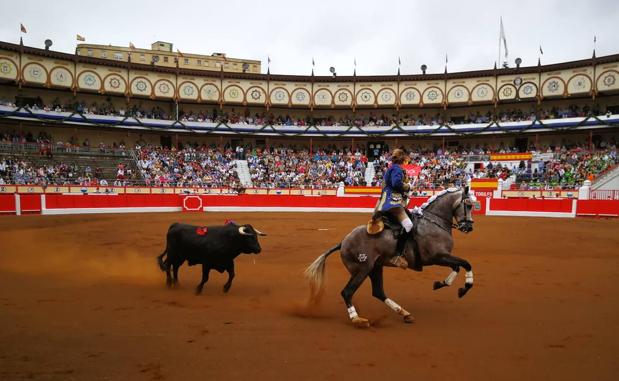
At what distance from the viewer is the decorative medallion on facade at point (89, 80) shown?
1416 inches

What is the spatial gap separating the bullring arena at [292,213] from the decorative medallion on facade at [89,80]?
0.56 feet

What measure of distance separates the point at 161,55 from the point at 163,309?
72.8 meters

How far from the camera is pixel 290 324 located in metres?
5.35

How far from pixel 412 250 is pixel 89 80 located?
38.3 m

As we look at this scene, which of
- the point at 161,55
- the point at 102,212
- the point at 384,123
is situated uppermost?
the point at 161,55

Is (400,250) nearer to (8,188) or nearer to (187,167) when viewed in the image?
(8,188)

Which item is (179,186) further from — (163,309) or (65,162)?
(163,309)

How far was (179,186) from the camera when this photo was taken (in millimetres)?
30000

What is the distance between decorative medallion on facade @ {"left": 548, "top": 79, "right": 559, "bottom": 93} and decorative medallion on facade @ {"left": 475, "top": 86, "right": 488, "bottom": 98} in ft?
17.6

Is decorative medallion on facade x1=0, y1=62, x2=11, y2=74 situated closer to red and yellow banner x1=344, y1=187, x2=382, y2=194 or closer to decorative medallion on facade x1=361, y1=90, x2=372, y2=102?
red and yellow banner x1=344, y1=187, x2=382, y2=194

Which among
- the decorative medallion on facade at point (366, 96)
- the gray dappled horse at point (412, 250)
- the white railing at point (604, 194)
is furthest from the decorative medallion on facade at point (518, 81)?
the gray dappled horse at point (412, 250)

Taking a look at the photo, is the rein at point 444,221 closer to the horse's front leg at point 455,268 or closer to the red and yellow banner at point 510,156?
the horse's front leg at point 455,268

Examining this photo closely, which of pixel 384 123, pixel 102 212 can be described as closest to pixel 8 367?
pixel 102 212

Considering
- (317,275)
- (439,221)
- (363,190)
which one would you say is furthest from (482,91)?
(317,275)
